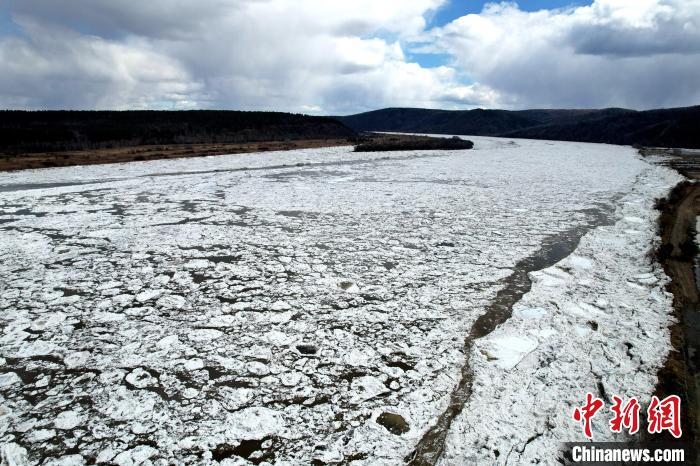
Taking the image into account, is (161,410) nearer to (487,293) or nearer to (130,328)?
(130,328)

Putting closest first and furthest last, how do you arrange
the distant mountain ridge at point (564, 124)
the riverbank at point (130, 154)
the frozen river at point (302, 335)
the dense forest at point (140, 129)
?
1. the frozen river at point (302, 335)
2. the riverbank at point (130, 154)
3. the dense forest at point (140, 129)
4. the distant mountain ridge at point (564, 124)

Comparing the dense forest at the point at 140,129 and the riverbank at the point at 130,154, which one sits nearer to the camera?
the riverbank at the point at 130,154

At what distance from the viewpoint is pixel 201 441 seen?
2.61 m

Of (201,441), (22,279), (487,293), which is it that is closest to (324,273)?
(487,293)

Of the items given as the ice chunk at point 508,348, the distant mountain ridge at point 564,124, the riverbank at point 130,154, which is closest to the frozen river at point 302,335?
the ice chunk at point 508,348

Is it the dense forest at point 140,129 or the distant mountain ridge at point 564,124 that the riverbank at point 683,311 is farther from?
the distant mountain ridge at point 564,124

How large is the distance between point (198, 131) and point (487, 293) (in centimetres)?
6134

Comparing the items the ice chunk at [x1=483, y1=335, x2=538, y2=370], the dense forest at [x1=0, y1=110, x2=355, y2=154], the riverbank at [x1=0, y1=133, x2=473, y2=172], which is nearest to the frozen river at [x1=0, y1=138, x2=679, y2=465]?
the ice chunk at [x1=483, y1=335, x2=538, y2=370]

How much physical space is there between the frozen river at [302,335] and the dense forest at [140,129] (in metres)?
39.1

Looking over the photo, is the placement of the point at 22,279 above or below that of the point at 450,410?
above

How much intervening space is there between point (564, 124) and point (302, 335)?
316 feet

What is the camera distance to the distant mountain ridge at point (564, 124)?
5216 centimetres

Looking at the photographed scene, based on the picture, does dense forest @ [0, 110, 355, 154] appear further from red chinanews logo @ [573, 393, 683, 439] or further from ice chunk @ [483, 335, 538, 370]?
red chinanews logo @ [573, 393, 683, 439]

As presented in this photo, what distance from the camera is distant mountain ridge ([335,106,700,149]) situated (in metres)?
52.2
